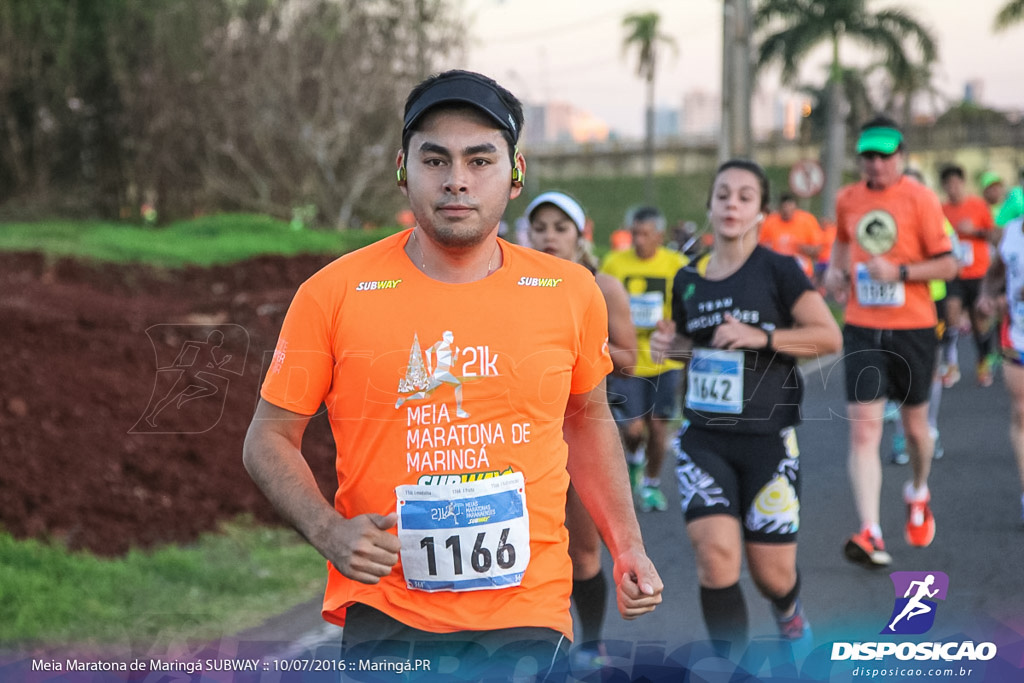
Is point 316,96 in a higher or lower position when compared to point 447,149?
higher

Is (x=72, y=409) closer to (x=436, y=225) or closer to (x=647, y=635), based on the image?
(x=647, y=635)

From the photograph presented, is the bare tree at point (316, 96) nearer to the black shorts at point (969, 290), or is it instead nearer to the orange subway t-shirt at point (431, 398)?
the black shorts at point (969, 290)

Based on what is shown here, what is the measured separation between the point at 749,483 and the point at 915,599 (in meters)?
1.05

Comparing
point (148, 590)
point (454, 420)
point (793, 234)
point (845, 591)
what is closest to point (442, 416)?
point (454, 420)

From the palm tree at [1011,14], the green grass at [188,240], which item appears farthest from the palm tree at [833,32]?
the green grass at [188,240]

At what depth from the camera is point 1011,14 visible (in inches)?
1162

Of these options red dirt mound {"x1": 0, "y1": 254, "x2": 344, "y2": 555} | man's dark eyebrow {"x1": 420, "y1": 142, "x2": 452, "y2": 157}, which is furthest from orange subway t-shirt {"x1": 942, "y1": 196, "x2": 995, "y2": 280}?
man's dark eyebrow {"x1": 420, "y1": 142, "x2": 452, "y2": 157}

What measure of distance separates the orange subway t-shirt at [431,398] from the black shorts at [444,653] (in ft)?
0.09

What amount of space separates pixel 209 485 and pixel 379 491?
206 inches

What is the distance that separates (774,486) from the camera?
477 centimetres

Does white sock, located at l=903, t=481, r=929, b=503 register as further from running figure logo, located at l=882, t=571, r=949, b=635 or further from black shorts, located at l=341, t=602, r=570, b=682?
black shorts, located at l=341, t=602, r=570, b=682

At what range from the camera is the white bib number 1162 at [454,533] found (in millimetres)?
2799

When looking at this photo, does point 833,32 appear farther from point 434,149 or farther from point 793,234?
point 434,149

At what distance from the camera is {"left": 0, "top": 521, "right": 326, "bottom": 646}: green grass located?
5.39 metres
